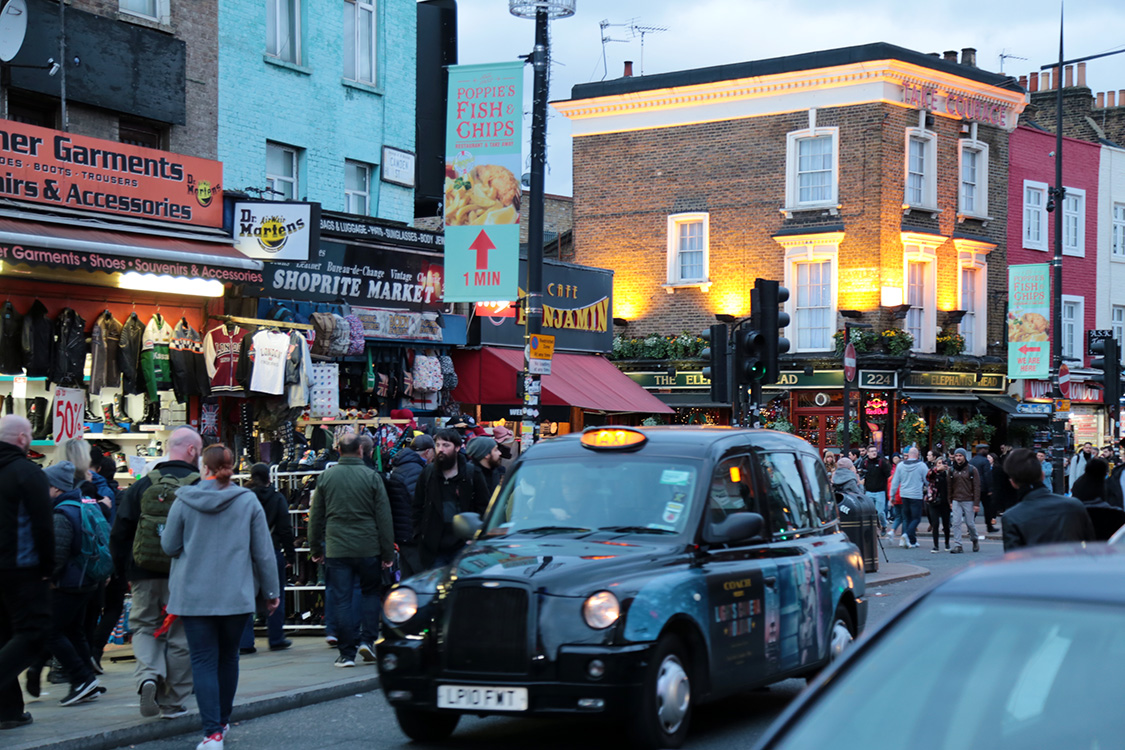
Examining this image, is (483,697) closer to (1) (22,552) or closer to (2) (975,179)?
(1) (22,552)

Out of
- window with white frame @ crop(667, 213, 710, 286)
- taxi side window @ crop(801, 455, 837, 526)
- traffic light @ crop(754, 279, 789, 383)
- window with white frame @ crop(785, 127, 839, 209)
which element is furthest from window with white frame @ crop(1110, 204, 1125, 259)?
taxi side window @ crop(801, 455, 837, 526)

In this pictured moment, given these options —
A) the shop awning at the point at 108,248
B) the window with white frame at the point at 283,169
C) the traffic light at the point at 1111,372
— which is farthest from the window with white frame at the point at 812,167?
the shop awning at the point at 108,248

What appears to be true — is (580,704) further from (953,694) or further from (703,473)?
(953,694)

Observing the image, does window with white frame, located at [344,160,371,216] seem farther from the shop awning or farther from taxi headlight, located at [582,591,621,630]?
taxi headlight, located at [582,591,621,630]

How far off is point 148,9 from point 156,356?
4.93m

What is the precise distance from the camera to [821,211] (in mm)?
35875

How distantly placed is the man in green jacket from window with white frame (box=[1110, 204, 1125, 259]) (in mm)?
38055

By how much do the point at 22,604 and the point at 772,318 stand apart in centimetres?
994

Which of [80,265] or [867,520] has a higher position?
[80,265]

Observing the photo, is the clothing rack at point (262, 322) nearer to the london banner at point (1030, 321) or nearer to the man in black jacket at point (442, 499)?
the man in black jacket at point (442, 499)

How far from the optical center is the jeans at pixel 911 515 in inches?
946

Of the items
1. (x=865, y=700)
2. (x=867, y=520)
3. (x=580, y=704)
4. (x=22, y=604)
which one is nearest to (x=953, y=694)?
(x=865, y=700)

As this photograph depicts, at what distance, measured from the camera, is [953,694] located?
11.0ft

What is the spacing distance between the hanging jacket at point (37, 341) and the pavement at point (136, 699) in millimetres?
3759
